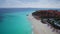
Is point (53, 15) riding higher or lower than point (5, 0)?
lower

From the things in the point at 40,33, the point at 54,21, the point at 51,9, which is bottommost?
the point at 40,33

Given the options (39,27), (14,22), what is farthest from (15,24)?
(39,27)

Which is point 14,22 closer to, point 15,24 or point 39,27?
point 15,24

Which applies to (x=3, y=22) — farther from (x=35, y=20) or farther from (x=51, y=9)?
(x=51, y=9)

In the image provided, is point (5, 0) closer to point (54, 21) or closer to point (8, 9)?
point (8, 9)

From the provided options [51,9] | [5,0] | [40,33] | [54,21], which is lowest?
[40,33]

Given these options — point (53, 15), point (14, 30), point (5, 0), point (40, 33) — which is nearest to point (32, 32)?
point (40, 33)

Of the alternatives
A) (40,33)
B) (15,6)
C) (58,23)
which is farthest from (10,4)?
(58,23)
